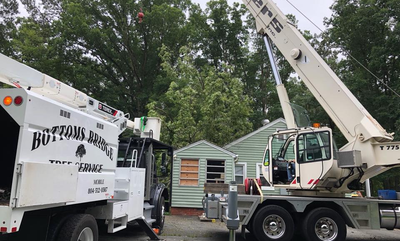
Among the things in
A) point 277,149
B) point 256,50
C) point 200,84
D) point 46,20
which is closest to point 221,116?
point 200,84

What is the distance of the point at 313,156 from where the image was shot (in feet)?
25.6

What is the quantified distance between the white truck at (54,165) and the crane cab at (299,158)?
404cm

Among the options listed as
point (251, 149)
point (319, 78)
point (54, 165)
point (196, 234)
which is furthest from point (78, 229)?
point (251, 149)

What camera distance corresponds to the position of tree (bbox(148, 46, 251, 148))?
1723cm

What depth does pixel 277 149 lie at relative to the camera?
866cm

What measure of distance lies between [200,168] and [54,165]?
10135mm

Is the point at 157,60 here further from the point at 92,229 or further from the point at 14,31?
the point at 92,229

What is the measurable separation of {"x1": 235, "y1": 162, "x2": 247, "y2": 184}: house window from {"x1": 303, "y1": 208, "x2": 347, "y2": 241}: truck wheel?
705 centimetres

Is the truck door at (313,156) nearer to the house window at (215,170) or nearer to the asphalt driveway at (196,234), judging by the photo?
the asphalt driveway at (196,234)

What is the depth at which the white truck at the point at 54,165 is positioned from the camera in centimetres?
346

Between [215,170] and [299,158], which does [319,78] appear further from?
[215,170]

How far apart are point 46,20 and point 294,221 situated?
30081 mm

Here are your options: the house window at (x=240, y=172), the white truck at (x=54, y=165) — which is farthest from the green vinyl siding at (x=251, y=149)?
the white truck at (x=54, y=165)

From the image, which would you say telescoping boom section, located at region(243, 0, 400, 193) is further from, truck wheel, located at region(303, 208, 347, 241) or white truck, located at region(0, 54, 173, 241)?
white truck, located at region(0, 54, 173, 241)
